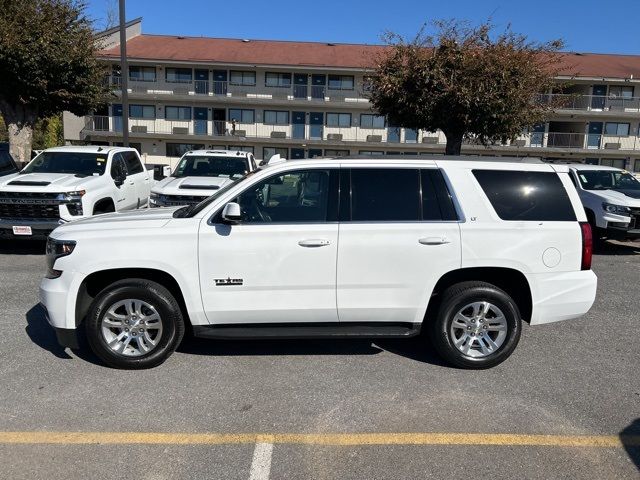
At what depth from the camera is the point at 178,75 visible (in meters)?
37.7

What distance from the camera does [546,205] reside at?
14.2 ft

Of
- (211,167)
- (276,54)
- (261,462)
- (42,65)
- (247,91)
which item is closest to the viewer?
(261,462)

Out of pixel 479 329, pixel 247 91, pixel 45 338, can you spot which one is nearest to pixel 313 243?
pixel 479 329

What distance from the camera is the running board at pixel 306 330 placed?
4141mm

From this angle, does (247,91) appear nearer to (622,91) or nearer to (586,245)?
(622,91)

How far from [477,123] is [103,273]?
12162 mm

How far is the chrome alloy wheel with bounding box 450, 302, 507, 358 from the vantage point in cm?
427

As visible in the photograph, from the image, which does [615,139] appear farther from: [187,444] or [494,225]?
[187,444]

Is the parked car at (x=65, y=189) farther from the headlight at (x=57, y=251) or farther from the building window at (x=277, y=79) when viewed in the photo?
the building window at (x=277, y=79)

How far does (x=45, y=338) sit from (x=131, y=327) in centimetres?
→ 133

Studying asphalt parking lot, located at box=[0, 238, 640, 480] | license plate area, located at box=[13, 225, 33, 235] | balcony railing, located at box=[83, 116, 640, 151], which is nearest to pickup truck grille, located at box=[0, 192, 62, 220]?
license plate area, located at box=[13, 225, 33, 235]

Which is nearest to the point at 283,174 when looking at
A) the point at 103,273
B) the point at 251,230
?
the point at 251,230

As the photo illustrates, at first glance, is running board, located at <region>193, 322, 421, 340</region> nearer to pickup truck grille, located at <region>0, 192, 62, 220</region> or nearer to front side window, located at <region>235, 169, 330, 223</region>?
front side window, located at <region>235, 169, 330, 223</region>

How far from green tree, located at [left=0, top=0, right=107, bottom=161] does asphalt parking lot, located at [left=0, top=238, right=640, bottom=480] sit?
10961 millimetres
